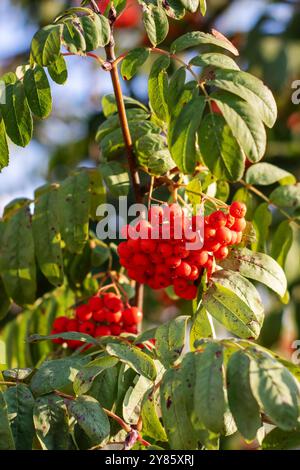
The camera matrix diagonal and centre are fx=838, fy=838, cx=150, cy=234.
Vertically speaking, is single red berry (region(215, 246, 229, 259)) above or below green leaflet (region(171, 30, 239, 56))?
below

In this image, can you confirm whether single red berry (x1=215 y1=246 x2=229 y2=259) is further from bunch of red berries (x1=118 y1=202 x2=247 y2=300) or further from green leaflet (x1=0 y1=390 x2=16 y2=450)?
green leaflet (x1=0 y1=390 x2=16 y2=450)

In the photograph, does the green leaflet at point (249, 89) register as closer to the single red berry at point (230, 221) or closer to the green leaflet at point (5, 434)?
the single red berry at point (230, 221)

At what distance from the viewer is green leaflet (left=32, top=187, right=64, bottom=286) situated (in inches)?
75.0

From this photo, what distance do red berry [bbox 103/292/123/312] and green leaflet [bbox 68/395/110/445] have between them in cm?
54

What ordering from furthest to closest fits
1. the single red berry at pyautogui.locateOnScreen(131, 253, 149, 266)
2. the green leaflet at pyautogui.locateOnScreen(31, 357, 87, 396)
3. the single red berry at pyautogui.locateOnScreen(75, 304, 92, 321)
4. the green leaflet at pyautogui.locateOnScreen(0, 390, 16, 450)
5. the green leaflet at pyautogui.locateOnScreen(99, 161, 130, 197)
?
the single red berry at pyautogui.locateOnScreen(75, 304, 92, 321) < the green leaflet at pyautogui.locateOnScreen(99, 161, 130, 197) < the single red berry at pyautogui.locateOnScreen(131, 253, 149, 266) < the green leaflet at pyautogui.locateOnScreen(31, 357, 87, 396) < the green leaflet at pyautogui.locateOnScreen(0, 390, 16, 450)

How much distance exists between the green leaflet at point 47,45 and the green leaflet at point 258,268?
1.69 feet

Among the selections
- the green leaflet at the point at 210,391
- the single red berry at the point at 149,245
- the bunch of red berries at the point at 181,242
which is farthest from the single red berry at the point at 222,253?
the green leaflet at the point at 210,391

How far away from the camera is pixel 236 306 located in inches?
58.3

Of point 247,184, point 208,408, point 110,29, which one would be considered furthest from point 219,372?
point 247,184

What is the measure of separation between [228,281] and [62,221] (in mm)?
488

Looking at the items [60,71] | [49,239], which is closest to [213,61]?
[60,71]

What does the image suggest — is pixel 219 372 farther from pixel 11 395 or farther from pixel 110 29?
pixel 110 29

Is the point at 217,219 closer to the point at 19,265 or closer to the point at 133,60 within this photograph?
the point at 133,60

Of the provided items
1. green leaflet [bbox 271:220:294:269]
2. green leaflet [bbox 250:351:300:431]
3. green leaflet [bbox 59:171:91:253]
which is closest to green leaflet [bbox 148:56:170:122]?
green leaflet [bbox 59:171:91:253]
